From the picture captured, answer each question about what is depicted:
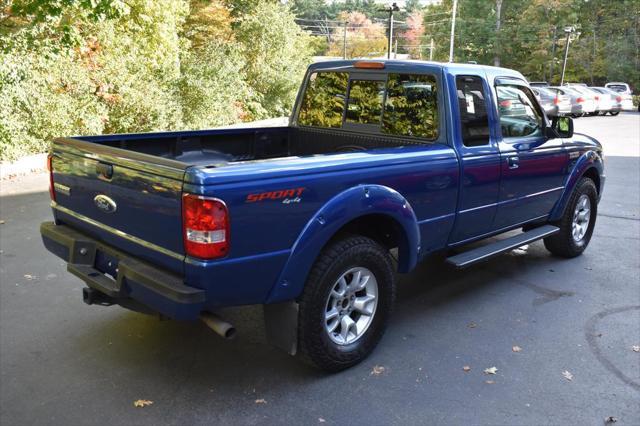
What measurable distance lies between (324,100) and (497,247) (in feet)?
6.72

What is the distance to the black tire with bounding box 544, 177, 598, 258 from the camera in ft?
19.8

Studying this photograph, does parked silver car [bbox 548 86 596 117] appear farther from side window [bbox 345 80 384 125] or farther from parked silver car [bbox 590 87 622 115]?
side window [bbox 345 80 384 125]

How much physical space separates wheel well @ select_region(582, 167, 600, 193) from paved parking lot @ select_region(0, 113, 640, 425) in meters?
1.15

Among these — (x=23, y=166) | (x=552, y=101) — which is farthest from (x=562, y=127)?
(x=552, y=101)

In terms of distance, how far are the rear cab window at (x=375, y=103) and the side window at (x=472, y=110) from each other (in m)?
0.24

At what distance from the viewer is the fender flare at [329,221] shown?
130 inches

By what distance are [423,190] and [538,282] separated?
2256 millimetres

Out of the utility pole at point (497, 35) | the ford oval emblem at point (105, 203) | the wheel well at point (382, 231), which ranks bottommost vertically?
the wheel well at point (382, 231)

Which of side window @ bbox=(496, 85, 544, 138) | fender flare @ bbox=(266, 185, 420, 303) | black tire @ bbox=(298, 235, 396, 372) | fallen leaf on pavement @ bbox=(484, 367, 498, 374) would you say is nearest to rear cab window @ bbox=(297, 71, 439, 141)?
side window @ bbox=(496, 85, 544, 138)

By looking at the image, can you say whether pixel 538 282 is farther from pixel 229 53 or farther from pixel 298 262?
pixel 229 53

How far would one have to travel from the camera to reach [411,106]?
15.3 feet

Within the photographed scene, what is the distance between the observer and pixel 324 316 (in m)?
3.56

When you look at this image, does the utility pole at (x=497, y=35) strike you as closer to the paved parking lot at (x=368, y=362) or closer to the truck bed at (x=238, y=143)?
the paved parking lot at (x=368, y=362)

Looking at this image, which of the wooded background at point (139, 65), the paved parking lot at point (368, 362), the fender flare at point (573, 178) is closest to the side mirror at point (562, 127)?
the fender flare at point (573, 178)
